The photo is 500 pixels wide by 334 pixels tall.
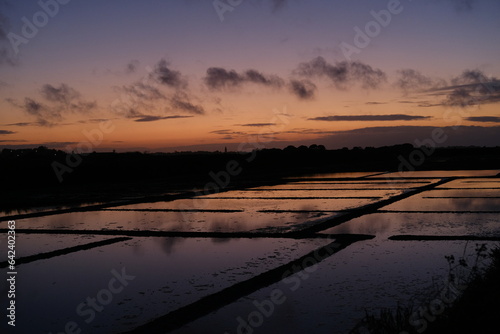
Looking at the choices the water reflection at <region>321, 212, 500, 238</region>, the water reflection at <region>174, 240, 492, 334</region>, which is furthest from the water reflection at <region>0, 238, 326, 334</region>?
the water reflection at <region>321, 212, 500, 238</region>

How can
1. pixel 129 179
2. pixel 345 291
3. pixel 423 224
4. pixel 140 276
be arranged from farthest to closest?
pixel 129 179, pixel 423 224, pixel 140 276, pixel 345 291

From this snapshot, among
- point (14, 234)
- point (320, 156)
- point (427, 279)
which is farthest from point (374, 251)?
point (320, 156)

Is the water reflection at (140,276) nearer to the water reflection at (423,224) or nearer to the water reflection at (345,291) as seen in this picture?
the water reflection at (345,291)

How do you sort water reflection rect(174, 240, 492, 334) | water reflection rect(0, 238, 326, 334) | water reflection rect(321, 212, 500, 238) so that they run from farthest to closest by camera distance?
water reflection rect(321, 212, 500, 238), water reflection rect(0, 238, 326, 334), water reflection rect(174, 240, 492, 334)

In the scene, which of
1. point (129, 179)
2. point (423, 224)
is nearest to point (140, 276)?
point (423, 224)

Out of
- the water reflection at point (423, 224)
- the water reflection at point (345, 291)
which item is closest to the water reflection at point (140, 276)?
the water reflection at point (345, 291)

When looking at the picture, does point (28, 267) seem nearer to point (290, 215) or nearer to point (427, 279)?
point (427, 279)

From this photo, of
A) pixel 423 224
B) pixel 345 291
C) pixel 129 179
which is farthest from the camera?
pixel 129 179

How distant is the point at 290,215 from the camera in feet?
30.3

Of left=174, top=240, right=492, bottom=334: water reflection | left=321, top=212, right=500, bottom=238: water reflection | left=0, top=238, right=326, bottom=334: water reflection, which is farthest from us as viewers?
left=321, top=212, right=500, bottom=238: water reflection

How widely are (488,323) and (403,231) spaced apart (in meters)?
4.03

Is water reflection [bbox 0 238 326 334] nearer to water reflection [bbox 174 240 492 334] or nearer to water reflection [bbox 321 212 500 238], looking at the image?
water reflection [bbox 174 240 492 334]

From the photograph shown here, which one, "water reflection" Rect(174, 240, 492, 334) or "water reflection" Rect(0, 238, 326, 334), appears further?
"water reflection" Rect(0, 238, 326, 334)

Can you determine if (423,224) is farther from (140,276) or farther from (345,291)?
(140,276)
